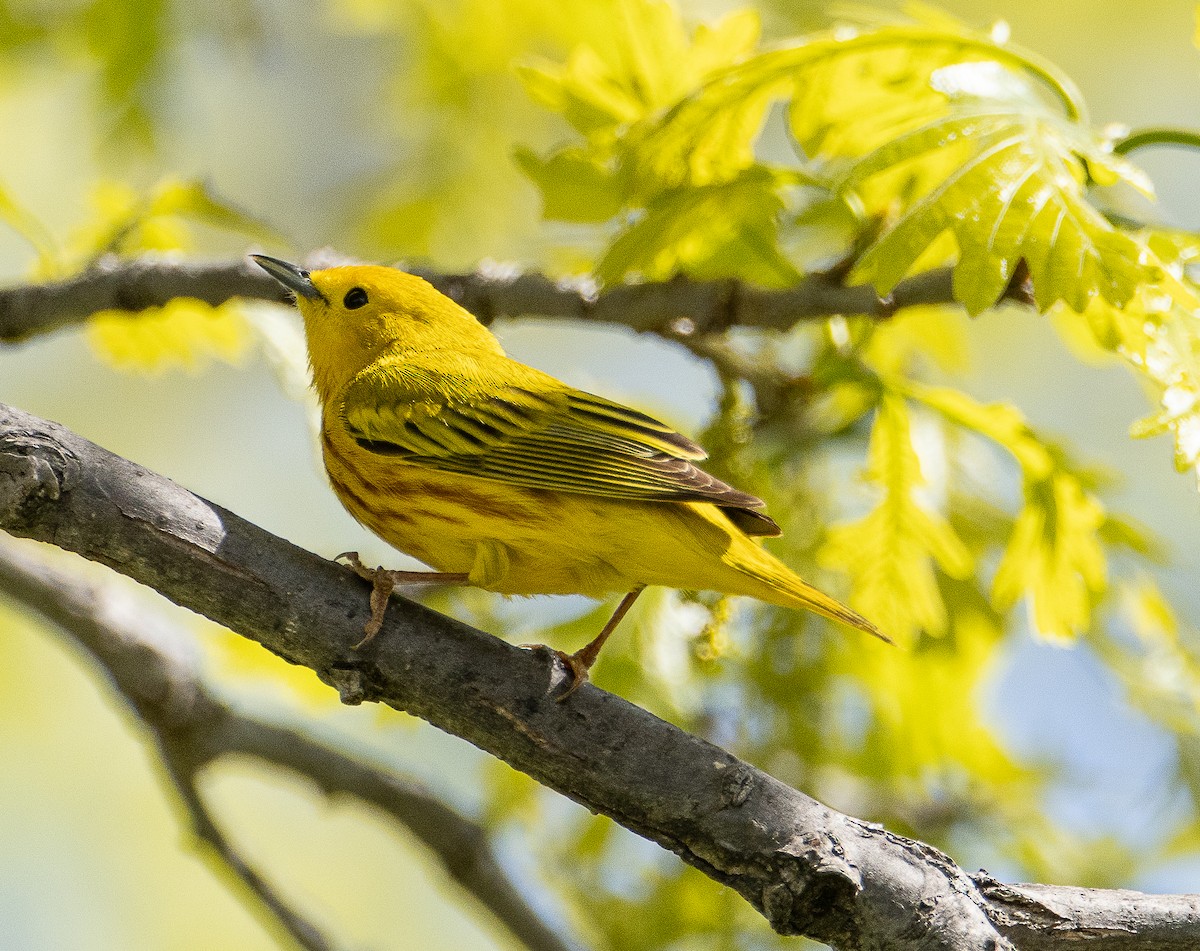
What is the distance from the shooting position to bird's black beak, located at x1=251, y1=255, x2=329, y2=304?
10.9 feet

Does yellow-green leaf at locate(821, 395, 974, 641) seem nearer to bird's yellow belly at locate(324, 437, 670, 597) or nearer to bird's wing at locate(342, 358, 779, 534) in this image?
bird's wing at locate(342, 358, 779, 534)

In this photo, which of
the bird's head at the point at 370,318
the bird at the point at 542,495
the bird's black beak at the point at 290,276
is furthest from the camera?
the bird's head at the point at 370,318

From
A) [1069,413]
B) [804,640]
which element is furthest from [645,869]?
[1069,413]

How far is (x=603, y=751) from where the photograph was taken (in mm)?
2125

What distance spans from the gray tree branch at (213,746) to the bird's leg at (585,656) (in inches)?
37.8

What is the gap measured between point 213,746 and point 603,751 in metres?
1.73

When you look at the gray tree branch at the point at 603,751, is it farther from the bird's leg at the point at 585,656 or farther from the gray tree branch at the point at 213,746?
the gray tree branch at the point at 213,746

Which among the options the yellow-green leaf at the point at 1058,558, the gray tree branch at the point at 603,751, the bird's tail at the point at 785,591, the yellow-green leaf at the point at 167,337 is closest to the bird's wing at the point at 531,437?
the bird's tail at the point at 785,591

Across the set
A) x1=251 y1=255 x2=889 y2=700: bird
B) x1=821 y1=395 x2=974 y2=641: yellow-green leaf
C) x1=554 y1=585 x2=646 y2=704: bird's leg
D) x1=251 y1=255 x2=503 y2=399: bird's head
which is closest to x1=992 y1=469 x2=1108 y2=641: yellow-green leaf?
x1=821 y1=395 x2=974 y2=641: yellow-green leaf

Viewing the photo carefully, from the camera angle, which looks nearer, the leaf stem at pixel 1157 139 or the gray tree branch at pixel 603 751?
the gray tree branch at pixel 603 751

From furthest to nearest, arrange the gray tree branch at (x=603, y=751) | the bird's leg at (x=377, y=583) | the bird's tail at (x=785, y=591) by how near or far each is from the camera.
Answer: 1. the bird's tail at (x=785, y=591)
2. the bird's leg at (x=377, y=583)
3. the gray tree branch at (x=603, y=751)

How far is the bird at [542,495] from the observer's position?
2643mm

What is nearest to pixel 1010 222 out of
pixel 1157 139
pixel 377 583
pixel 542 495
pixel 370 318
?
pixel 1157 139

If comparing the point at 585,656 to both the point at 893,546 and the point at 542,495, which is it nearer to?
the point at 542,495
